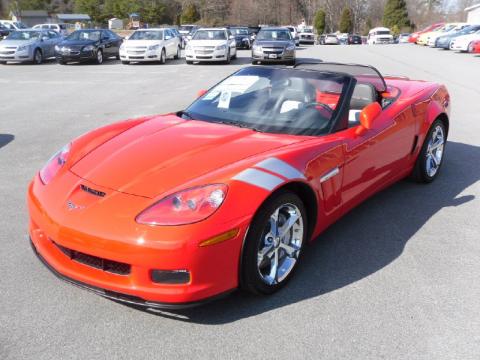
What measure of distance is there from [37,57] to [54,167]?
19230mm

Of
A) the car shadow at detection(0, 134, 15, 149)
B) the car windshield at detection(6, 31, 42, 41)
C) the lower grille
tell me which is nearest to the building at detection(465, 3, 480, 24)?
the car windshield at detection(6, 31, 42, 41)

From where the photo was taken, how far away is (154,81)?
48.7 ft

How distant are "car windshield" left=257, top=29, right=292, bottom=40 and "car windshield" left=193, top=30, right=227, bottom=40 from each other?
1700 mm

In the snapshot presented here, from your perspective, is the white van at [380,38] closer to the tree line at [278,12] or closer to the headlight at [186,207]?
the tree line at [278,12]

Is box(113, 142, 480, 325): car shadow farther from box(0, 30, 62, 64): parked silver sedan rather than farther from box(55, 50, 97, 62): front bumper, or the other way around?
box(0, 30, 62, 64): parked silver sedan

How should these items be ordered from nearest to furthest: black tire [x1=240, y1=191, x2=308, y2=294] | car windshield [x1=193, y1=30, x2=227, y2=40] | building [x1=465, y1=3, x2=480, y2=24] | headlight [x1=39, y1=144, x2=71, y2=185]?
black tire [x1=240, y1=191, x2=308, y2=294] < headlight [x1=39, y1=144, x2=71, y2=185] < car windshield [x1=193, y1=30, x2=227, y2=40] < building [x1=465, y1=3, x2=480, y2=24]

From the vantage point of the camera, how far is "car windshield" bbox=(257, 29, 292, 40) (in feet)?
70.6

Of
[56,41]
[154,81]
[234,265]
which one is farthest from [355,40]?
[234,265]

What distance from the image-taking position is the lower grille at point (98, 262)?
8.96ft

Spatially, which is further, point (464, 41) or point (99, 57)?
point (464, 41)

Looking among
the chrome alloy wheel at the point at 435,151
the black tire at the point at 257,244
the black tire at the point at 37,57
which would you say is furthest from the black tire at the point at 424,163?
the black tire at the point at 37,57

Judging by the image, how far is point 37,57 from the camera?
67.4 ft

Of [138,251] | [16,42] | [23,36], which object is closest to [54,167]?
[138,251]

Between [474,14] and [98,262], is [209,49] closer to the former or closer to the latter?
[98,262]
